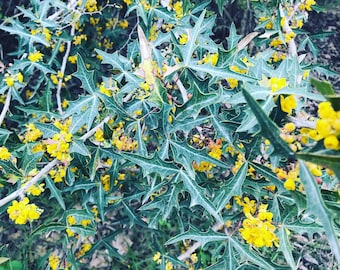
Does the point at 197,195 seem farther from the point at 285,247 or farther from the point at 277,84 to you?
the point at 277,84

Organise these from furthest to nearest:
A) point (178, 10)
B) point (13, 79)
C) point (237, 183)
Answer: point (178, 10) < point (13, 79) < point (237, 183)

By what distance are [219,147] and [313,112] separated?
1588mm

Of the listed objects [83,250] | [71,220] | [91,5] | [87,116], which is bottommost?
[83,250]

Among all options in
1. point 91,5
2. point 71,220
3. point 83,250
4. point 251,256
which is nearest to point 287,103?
point 251,256

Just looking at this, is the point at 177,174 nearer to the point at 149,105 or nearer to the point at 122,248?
the point at 149,105

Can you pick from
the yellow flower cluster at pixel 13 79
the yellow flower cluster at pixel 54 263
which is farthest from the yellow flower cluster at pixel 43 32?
the yellow flower cluster at pixel 54 263

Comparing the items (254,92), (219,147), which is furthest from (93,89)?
(254,92)

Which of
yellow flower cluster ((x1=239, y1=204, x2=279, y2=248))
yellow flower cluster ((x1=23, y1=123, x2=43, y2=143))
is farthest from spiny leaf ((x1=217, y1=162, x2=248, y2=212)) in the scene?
yellow flower cluster ((x1=23, y1=123, x2=43, y2=143))

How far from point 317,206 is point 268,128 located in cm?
18

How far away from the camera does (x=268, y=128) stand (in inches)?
29.3

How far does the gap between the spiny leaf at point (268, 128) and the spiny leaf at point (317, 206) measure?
5 centimetres

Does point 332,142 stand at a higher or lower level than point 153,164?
higher

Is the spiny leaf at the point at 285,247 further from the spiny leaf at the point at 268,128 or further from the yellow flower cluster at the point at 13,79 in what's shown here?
the yellow flower cluster at the point at 13,79

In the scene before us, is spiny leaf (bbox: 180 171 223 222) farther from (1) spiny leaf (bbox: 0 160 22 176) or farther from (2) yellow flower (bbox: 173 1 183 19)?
(2) yellow flower (bbox: 173 1 183 19)
